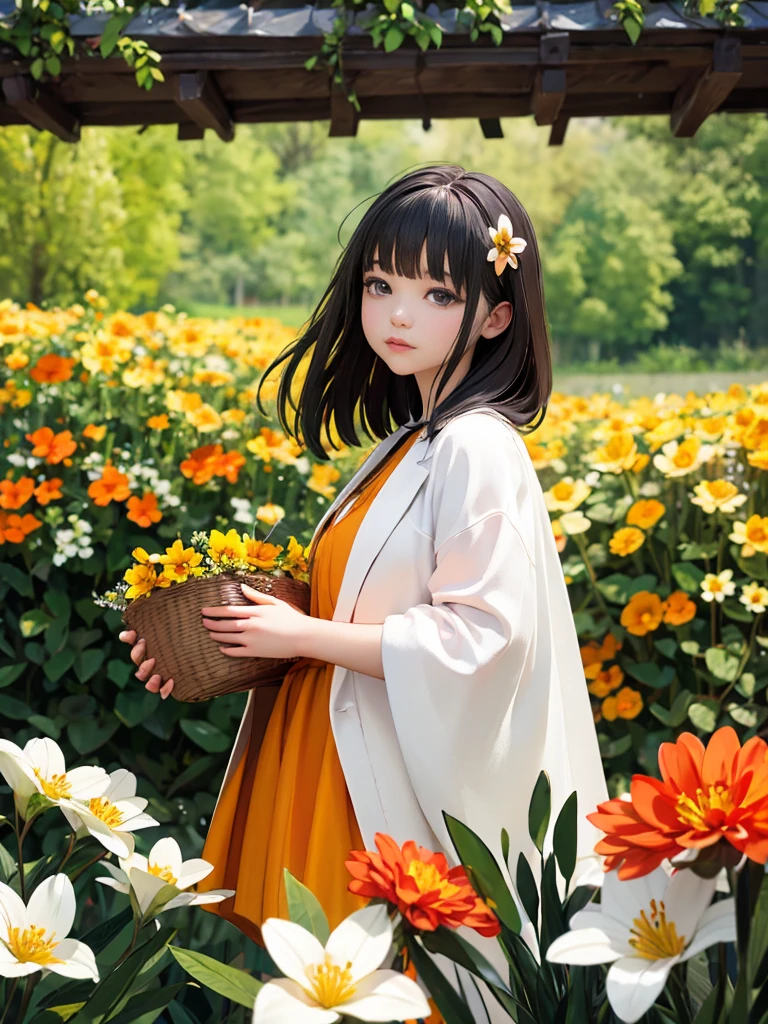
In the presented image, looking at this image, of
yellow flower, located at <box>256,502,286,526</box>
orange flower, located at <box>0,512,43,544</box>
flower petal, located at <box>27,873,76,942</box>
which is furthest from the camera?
orange flower, located at <box>0,512,43,544</box>

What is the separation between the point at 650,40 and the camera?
190cm

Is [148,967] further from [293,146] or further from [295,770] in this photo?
[293,146]

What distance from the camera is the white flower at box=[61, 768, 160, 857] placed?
89 centimetres

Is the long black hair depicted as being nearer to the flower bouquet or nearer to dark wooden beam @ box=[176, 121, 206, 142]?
the flower bouquet

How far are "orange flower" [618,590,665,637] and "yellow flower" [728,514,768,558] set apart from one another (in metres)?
0.22

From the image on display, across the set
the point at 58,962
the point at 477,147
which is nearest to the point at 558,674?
the point at 58,962

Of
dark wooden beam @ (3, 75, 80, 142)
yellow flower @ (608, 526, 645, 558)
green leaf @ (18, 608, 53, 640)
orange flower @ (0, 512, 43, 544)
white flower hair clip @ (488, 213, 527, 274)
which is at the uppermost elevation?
dark wooden beam @ (3, 75, 80, 142)

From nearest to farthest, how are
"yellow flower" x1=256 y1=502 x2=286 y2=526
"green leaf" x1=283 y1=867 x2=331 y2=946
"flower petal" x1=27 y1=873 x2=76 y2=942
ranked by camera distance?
"green leaf" x1=283 y1=867 x2=331 y2=946, "flower petal" x1=27 y1=873 x2=76 y2=942, "yellow flower" x1=256 y1=502 x2=286 y2=526

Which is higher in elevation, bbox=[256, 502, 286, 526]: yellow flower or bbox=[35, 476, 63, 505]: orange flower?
bbox=[35, 476, 63, 505]: orange flower

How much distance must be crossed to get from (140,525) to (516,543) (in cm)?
126

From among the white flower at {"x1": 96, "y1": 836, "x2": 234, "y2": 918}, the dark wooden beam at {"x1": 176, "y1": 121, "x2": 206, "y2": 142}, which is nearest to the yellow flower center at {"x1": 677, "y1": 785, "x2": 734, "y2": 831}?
the white flower at {"x1": 96, "y1": 836, "x2": 234, "y2": 918}

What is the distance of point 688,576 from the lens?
2338 millimetres

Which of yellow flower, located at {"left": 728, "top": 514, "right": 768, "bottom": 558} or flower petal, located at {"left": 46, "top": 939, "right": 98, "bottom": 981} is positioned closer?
flower petal, located at {"left": 46, "top": 939, "right": 98, "bottom": 981}

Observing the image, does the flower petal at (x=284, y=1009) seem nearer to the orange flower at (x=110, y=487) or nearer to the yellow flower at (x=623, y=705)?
the orange flower at (x=110, y=487)
